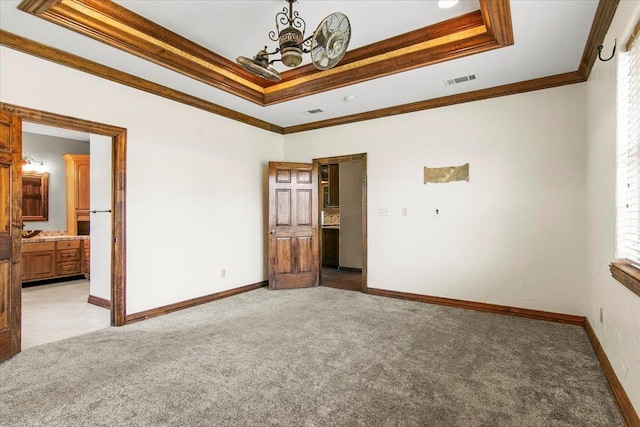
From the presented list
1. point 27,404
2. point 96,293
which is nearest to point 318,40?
point 27,404

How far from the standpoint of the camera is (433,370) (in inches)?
101

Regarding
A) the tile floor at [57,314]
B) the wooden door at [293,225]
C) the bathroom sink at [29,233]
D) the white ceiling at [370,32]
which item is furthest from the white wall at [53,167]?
the wooden door at [293,225]

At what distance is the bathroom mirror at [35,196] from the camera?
6.27 m

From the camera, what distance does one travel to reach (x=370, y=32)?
3271 mm

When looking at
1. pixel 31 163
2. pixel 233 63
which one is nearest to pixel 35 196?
pixel 31 163

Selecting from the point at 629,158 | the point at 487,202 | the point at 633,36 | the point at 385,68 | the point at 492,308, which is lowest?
the point at 492,308

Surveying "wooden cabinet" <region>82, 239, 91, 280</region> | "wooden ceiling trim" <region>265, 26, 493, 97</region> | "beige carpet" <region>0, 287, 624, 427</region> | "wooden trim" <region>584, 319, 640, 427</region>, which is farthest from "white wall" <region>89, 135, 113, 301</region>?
"wooden trim" <region>584, 319, 640, 427</region>

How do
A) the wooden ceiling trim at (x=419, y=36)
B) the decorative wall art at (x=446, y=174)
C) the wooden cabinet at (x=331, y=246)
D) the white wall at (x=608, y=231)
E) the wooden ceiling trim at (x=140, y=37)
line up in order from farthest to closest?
the wooden cabinet at (x=331, y=246) → the decorative wall art at (x=446, y=174) → the wooden ceiling trim at (x=419, y=36) → the wooden ceiling trim at (x=140, y=37) → the white wall at (x=608, y=231)

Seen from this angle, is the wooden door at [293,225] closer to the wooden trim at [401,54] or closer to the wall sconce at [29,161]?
the wooden trim at [401,54]

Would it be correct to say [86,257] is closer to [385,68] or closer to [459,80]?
[385,68]

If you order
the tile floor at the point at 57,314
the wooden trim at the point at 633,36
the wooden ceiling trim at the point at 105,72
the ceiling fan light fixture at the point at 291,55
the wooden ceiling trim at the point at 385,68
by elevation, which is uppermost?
the wooden ceiling trim at the point at 385,68

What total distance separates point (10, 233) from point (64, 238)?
3.66m

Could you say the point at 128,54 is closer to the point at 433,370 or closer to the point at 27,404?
the point at 27,404

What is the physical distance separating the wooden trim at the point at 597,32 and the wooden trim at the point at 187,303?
5.02 m
